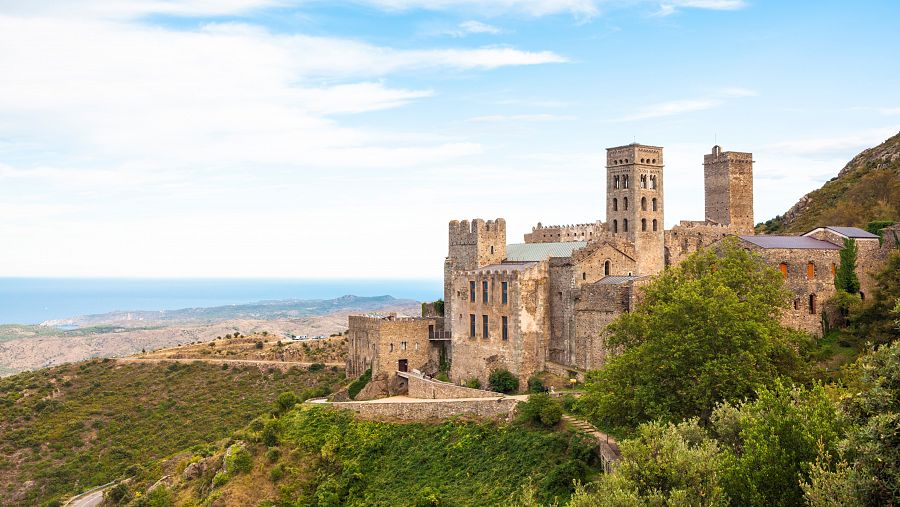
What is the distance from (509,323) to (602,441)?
17.0 meters

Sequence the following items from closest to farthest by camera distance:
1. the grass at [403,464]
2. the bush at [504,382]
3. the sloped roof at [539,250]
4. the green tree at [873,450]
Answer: the green tree at [873,450]
the grass at [403,464]
the bush at [504,382]
the sloped roof at [539,250]

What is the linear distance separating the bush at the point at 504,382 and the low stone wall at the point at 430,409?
4.95 m

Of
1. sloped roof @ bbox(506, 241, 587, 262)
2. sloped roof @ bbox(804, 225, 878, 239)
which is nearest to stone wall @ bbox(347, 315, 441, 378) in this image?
sloped roof @ bbox(506, 241, 587, 262)

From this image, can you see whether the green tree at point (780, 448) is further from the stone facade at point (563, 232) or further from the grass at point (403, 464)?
the stone facade at point (563, 232)

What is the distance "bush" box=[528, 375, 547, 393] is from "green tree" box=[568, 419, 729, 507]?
2374 cm

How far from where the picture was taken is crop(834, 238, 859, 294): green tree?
163 ft

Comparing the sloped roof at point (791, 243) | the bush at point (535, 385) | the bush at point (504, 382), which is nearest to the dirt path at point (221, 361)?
the bush at point (504, 382)

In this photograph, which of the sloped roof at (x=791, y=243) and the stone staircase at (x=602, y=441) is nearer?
the stone staircase at (x=602, y=441)

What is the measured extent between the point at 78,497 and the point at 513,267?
1578 inches

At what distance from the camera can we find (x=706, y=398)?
3516 centimetres

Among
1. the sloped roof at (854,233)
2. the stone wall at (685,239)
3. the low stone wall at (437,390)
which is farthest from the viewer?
the stone wall at (685,239)

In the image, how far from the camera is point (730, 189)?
8412 cm

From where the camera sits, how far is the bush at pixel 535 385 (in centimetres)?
5303

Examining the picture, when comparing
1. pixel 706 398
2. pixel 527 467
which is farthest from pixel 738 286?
pixel 527 467
